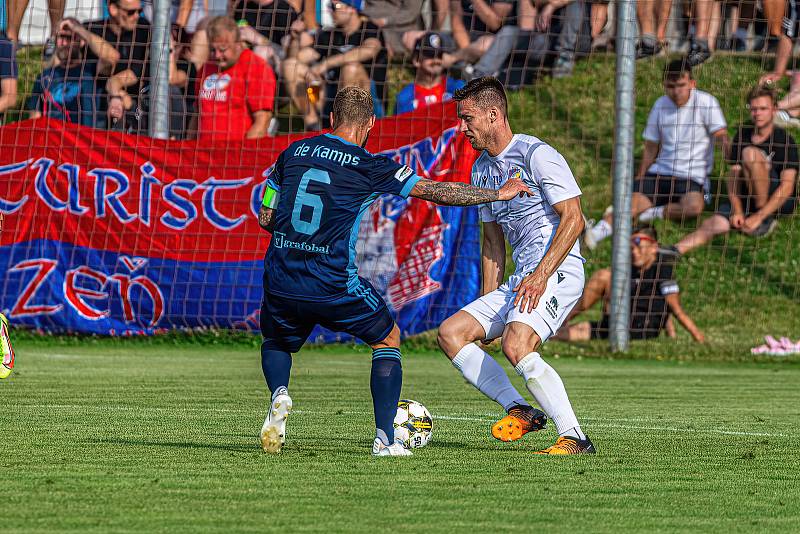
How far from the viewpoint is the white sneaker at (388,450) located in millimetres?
6856

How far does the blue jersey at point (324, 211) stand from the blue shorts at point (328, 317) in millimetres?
42

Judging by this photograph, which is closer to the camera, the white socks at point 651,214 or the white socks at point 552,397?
the white socks at point 552,397

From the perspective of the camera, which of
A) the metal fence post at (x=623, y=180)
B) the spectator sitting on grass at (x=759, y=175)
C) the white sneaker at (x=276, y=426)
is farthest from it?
the spectator sitting on grass at (x=759, y=175)

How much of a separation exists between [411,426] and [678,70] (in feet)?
40.7

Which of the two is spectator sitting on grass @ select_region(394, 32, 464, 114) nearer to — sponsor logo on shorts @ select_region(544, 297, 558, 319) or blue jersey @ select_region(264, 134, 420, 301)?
sponsor logo on shorts @ select_region(544, 297, 558, 319)

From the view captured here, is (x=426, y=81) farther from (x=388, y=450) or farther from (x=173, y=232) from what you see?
(x=388, y=450)

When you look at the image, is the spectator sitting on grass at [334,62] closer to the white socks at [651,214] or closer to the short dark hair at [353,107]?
the white socks at [651,214]

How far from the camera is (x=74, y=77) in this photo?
16844 mm

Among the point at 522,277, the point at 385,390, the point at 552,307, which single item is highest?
the point at 522,277

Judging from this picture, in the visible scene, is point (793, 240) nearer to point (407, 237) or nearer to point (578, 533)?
point (407, 237)

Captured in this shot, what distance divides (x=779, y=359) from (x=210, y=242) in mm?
6240

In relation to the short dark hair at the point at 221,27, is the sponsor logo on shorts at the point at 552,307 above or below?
below

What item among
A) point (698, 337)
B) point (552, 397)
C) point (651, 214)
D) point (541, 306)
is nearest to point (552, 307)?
point (541, 306)

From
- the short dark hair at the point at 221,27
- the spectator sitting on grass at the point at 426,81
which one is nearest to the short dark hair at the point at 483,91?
the spectator sitting on grass at the point at 426,81
